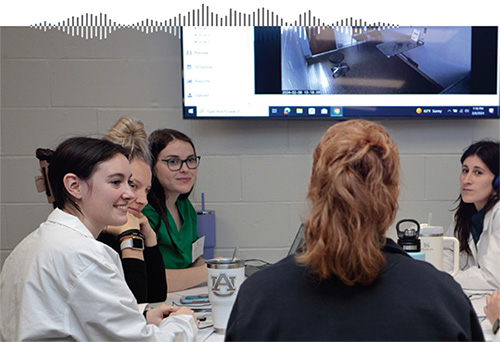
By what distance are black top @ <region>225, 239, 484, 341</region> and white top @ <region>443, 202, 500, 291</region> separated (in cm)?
114

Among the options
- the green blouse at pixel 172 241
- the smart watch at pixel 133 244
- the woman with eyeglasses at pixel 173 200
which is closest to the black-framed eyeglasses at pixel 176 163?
the woman with eyeglasses at pixel 173 200

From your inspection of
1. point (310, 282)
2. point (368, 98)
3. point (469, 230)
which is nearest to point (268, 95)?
point (368, 98)

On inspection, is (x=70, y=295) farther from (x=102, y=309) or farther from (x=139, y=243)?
(x=139, y=243)

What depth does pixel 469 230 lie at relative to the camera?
294 cm

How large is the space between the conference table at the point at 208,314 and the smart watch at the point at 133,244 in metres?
0.22

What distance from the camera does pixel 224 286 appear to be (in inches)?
63.0

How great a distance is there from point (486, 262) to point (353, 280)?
53.0 inches

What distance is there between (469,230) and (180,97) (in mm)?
1620

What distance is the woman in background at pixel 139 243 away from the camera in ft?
6.51

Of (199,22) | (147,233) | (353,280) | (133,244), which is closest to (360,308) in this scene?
(353,280)

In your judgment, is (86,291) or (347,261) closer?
(347,261)

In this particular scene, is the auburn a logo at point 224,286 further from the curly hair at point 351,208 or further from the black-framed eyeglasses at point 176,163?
the black-framed eyeglasses at point 176,163

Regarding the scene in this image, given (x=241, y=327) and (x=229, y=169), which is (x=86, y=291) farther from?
(x=229, y=169)

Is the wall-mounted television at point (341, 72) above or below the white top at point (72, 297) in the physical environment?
above
